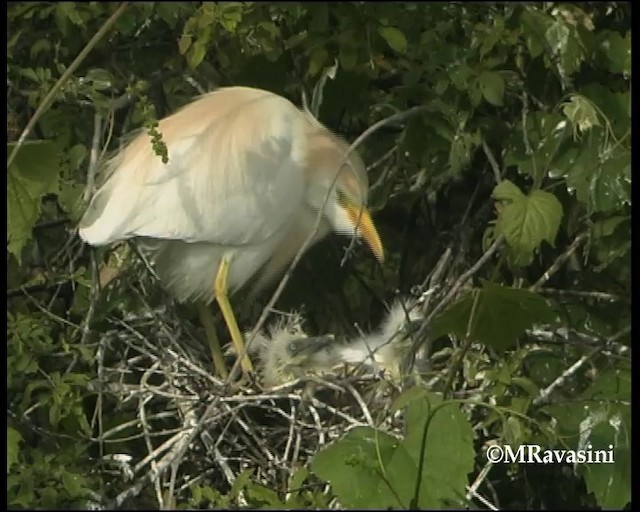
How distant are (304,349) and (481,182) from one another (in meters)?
0.33

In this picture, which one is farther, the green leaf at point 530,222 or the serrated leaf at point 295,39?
the serrated leaf at point 295,39

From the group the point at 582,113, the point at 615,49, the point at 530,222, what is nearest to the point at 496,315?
the point at 530,222

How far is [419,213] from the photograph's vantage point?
62.4 inches

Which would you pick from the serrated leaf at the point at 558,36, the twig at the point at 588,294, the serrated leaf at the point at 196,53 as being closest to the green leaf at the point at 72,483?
the serrated leaf at the point at 196,53

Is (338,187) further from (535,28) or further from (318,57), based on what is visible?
(535,28)

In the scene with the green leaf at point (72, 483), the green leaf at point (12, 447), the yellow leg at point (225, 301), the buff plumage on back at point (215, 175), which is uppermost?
the buff plumage on back at point (215, 175)

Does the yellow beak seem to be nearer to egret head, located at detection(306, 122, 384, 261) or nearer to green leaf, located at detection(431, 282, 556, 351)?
egret head, located at detection(306, 122, 384, 261)

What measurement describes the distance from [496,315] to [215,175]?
0.48 meters

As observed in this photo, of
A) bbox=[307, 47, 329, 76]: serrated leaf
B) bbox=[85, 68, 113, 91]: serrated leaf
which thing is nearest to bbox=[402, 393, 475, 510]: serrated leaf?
bbox=[307, 47, 329, 76]: serrated leaf

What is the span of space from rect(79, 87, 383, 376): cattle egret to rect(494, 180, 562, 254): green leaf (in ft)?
1.10

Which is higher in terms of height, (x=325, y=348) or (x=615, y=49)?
(x=615, y=49)

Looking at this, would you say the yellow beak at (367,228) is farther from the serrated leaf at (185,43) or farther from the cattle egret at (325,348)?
the serrated leaf at (185,43)

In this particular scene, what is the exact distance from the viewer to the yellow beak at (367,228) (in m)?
1.53

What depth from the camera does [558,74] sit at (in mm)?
1312
